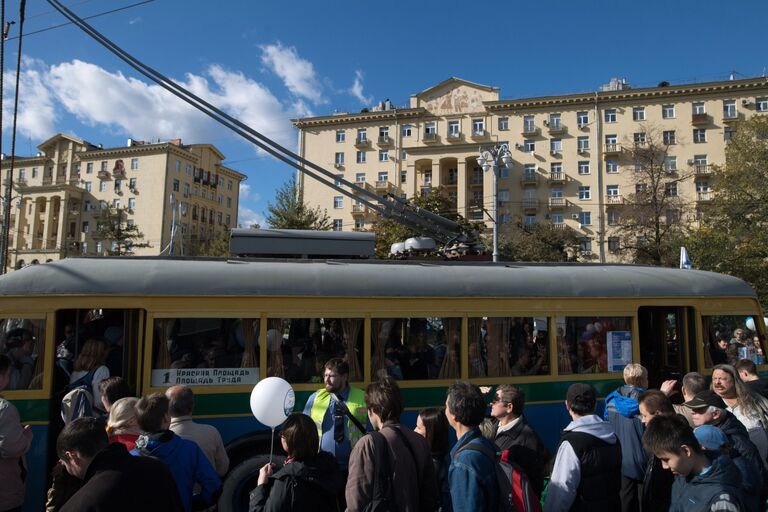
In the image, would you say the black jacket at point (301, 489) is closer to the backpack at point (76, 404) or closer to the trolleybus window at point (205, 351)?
the backpack at point (76, 404)

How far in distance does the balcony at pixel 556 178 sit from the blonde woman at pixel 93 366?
56692 millimetres

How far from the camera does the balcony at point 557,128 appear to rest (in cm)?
5850

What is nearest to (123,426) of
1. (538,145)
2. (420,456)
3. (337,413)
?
(337,413)


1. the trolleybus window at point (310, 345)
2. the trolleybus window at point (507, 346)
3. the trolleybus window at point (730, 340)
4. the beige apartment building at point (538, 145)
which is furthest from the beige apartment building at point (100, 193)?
the trolleybus window at point (730, 340)

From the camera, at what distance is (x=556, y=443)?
6789 millimetres

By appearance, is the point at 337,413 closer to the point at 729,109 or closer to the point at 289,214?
the point at 289,214

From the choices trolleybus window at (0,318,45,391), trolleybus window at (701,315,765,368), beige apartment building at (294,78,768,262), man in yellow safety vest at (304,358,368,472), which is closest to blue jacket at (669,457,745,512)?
man in yellow safety vest at (304,358,368,472)

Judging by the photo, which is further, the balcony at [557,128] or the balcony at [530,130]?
the balcony at [530,130]

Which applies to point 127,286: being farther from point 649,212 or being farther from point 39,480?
point 649,212

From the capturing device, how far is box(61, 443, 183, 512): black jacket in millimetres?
2461

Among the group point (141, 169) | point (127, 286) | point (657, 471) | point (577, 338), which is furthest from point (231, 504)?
point (141, 169)

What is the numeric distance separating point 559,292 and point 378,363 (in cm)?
254

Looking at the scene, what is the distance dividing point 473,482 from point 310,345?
359cm

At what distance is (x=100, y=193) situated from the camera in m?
73.3
